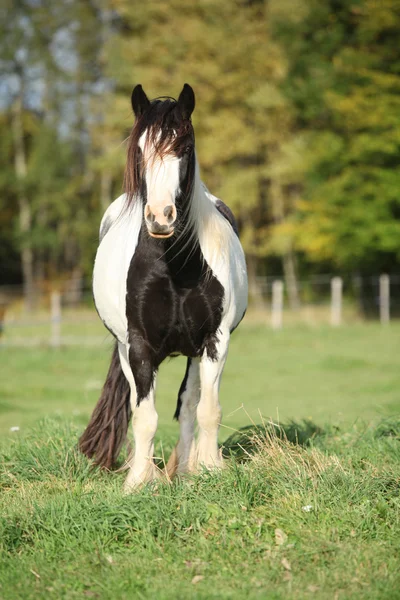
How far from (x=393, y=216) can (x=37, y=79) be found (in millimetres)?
18877

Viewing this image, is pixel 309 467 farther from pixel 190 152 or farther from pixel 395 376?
pixel 395 376

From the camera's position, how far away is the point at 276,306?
A: 24.7 m

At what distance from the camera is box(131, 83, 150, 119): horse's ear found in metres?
4.40

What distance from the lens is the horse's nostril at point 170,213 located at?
13.3 ft

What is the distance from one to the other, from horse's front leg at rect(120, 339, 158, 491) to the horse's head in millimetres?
862

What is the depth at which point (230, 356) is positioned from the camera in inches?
678

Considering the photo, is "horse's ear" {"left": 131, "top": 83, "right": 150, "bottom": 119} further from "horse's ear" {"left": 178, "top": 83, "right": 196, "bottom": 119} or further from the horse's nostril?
the horse's nostril

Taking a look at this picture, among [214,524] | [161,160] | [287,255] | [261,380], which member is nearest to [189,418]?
[214,524]

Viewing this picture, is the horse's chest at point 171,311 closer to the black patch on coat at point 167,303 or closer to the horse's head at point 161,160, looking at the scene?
the black patch on coat at point 167,303

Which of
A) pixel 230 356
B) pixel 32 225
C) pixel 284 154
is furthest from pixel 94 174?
pixel 230 356

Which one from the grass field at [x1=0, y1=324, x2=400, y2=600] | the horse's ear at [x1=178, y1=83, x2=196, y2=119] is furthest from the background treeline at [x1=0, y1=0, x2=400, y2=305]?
the horse's ear at [x1=178, y1=83, x2=196, y2=119]

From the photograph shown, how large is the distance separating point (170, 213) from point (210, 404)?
4.56 feet

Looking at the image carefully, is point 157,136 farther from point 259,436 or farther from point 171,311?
point 259,436

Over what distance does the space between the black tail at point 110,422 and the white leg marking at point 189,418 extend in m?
0.53
